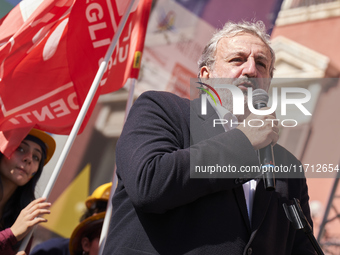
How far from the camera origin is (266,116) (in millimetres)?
1800

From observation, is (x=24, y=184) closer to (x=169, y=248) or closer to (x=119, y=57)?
(x=119, y=57)

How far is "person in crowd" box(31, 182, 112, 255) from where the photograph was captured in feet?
12.9

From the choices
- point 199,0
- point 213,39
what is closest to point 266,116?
point 213,39

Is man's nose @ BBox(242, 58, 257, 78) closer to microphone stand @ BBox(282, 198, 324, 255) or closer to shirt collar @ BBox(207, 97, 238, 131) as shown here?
shirt collar @ BBox(207, 97, 238, 131)

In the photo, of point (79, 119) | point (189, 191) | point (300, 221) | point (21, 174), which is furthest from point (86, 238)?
point (300, 221)

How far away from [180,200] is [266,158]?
0.34 m

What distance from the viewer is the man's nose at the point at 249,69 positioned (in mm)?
2350

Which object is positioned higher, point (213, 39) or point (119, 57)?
point (213, 39)

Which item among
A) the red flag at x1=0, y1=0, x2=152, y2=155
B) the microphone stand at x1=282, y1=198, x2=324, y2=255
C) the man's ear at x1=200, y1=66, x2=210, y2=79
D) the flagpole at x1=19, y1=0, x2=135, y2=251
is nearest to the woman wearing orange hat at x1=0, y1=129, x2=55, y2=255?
the red flag at x1=0, y1=0, x2=152, y2=155

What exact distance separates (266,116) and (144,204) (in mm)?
524

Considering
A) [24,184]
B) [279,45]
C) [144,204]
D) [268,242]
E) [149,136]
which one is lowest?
[279,45]

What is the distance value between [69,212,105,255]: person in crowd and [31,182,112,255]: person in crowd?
0.50 ft

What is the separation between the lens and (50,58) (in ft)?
11.6

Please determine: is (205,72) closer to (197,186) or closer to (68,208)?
(197,186)
